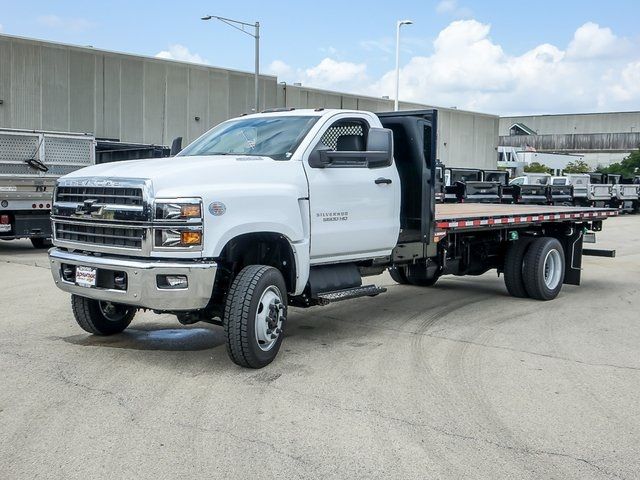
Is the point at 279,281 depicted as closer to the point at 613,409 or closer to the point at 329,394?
the point at 329,394

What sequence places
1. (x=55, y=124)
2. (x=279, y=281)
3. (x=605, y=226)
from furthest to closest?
(x=55, y=124) < (x=605, y=226) < (x=279, y=281)

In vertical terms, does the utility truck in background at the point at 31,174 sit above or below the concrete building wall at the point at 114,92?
below

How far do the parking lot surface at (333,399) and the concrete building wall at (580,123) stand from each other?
343ft

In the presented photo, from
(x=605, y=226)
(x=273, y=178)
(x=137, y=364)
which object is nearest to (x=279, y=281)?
(x=273, y=178)

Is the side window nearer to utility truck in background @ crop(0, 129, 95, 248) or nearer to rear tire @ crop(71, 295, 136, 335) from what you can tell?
rear tire @ crop(71, 295, 136, 335)

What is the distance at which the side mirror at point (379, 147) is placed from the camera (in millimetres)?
7414

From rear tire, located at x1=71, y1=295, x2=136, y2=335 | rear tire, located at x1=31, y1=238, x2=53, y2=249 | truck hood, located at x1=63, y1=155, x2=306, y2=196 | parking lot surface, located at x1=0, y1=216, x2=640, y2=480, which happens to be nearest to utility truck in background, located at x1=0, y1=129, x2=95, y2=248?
rear tire, located at x1=31, y1=238, x2=53, y2=249

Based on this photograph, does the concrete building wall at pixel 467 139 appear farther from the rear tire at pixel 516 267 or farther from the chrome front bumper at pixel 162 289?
the chrome front bumper at pixel 162 289

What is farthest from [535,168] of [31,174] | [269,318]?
[269,318]

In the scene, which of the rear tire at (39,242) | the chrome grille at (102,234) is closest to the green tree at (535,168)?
the rear tire at (39,242)

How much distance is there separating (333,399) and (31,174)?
41.9 feet

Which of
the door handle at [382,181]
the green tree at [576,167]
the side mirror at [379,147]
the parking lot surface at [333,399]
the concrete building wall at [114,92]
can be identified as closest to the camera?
the parking lot surface at [333,399]

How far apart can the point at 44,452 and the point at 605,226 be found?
93.1 feet

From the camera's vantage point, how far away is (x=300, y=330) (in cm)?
813
